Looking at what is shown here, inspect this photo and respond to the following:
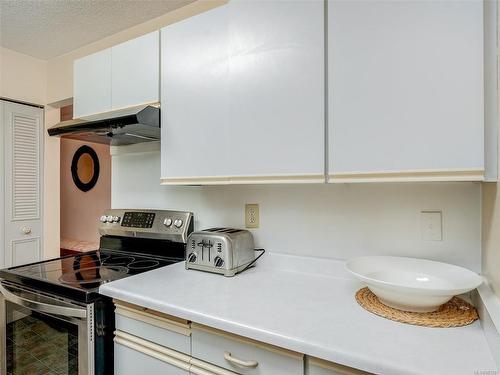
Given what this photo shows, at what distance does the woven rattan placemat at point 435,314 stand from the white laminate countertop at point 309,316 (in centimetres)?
2

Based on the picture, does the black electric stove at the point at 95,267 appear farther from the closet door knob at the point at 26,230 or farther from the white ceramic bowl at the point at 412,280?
the closet door knob at the point at 26,230

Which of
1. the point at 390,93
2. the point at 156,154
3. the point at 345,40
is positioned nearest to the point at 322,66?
the point at 345,40

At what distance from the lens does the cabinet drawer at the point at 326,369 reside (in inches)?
29.2

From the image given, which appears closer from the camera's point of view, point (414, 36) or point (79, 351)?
point (414, 36)

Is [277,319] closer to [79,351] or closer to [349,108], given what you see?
[349,108]

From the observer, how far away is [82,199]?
15.0 ft

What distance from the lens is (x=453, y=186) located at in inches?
45.1

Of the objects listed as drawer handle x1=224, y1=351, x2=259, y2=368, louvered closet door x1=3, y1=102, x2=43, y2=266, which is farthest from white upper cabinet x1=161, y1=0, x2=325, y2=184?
louvered closet door x1=3, y1=102, x2=43, y2=266

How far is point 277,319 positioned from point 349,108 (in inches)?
29.0

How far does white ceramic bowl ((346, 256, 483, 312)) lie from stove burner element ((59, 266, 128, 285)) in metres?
1.06

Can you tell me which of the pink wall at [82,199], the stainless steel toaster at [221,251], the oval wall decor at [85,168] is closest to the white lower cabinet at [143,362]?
the stainless steel toaster at [221,251]

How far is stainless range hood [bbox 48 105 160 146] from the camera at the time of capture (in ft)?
4.57

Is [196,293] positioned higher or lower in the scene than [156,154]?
lower

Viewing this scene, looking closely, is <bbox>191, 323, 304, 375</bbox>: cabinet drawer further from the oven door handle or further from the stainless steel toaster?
the oven door handle
